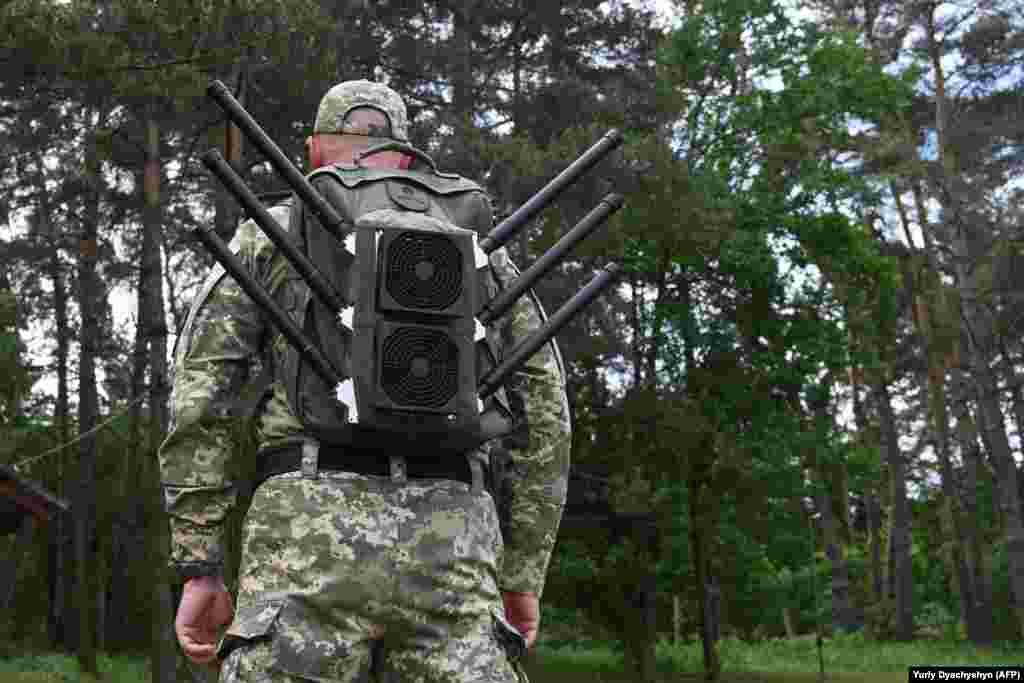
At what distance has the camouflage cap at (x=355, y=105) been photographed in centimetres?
375

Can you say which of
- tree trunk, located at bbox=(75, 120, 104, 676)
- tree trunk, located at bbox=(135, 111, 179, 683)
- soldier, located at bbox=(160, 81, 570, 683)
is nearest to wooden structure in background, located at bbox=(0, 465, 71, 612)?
tree trunk, located at bbox=(135, 111, 179, 683)

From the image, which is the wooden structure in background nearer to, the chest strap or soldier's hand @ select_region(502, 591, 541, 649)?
soldier's hand @ select_region(502, 591, 541, 649)

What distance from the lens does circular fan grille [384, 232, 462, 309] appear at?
336cm

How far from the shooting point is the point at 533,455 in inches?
149

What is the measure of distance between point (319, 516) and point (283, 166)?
0.84m

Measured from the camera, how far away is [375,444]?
132 inches

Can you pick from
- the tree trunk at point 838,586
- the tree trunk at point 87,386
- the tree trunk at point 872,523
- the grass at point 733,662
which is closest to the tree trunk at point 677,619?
the grass at point 733,662

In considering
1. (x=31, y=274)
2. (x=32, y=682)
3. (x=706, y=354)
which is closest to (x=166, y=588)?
(x=32, y=682)

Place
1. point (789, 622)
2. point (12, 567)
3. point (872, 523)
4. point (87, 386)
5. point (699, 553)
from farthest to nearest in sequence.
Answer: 1. point (789, 622)
2. point (872, 523)
3. point (12, 567)
4. point (87, 386)
5. point (699, 553)

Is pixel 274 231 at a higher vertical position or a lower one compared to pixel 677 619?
higher

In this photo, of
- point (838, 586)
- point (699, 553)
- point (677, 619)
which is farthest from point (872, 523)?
point (699, 553)

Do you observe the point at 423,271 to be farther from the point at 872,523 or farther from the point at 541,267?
the point at 872,523

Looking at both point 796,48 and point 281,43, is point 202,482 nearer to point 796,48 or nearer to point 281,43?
point 281,43

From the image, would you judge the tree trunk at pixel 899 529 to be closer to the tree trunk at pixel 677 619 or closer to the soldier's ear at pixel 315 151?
the tree trunk at pixel 677 619
